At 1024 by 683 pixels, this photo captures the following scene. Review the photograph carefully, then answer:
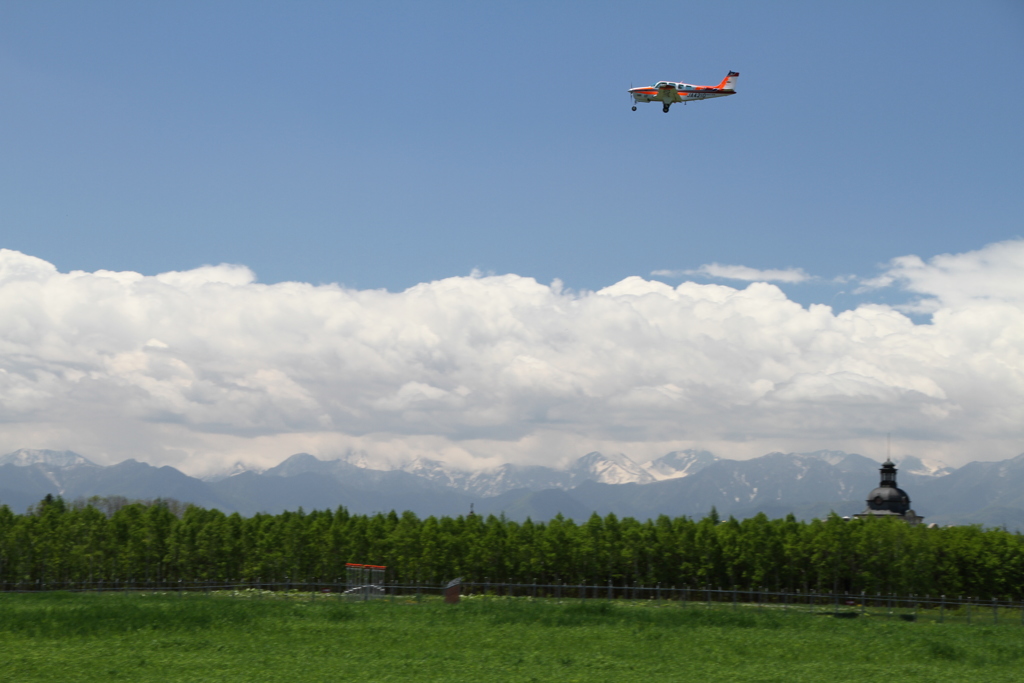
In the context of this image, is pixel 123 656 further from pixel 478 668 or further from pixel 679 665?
pixel 679 665

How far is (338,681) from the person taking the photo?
33438 mm

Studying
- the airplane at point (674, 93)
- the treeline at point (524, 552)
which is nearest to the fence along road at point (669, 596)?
the treeline at point (524, 552)

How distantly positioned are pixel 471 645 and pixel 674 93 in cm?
4066

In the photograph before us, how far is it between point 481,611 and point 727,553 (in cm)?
5566

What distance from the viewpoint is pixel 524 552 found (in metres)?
110

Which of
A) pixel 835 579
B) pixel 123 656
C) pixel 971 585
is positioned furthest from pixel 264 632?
pixel 971 585

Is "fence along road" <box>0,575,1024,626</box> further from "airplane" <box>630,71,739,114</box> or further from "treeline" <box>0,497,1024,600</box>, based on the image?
"airplane" <box>630,71,739,114</box>

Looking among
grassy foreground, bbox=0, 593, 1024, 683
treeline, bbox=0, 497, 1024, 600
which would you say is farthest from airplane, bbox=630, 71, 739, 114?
treeline, bbox=0, 497, 1024, 600

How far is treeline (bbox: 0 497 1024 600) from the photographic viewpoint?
10644 cm

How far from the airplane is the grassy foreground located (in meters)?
35.7

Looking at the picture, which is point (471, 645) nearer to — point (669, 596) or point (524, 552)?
point (669, 596)

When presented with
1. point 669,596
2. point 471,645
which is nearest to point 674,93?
point 471,645

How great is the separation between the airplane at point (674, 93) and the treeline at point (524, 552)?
58666mm

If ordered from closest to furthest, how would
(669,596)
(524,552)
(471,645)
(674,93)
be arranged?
(471,645), (674,93), (669,596), (524,552)
